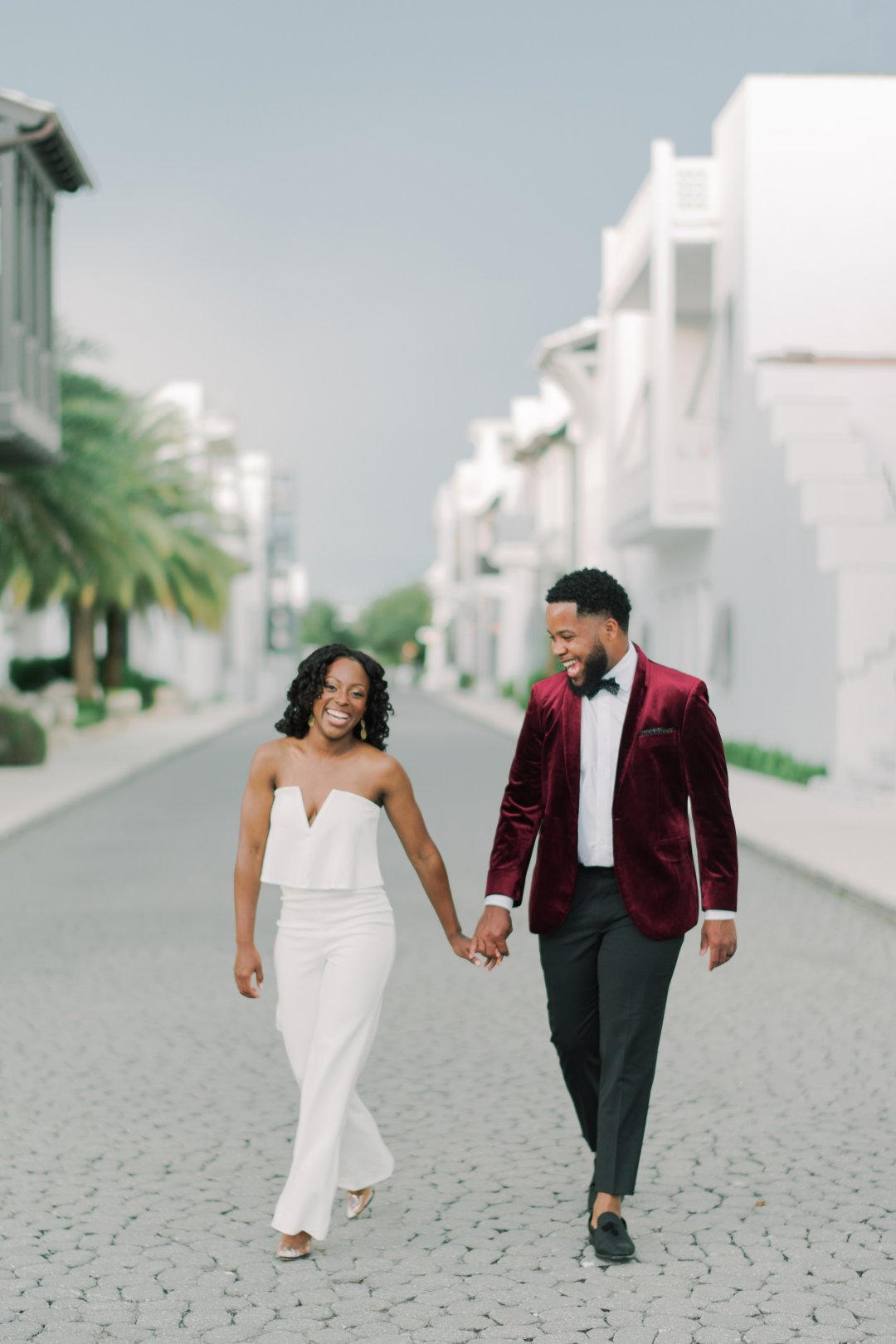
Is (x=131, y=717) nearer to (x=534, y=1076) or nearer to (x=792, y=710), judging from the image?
(x=792, y=710)

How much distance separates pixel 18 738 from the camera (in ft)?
75.6

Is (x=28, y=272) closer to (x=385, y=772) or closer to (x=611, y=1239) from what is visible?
(x=385, y=772)

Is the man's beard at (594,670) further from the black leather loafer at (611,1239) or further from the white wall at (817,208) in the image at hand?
the white wall at (817,208)

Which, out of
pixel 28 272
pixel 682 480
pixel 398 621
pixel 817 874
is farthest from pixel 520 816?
pixel 398 621

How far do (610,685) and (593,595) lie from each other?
0.77 ft

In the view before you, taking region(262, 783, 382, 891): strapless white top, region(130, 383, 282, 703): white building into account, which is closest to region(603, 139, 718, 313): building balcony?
region(130, 383, 282, 703): white building

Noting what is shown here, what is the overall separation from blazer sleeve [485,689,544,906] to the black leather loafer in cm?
83

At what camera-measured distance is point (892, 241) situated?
981 inches

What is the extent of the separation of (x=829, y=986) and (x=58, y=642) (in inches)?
1828

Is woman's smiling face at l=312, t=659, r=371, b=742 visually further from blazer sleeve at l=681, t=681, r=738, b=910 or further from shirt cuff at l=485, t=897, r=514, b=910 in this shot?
blazer sleeve at l=681, t=681, r=738, b=910

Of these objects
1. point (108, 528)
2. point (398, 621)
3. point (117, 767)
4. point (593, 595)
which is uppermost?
point (108, 528)

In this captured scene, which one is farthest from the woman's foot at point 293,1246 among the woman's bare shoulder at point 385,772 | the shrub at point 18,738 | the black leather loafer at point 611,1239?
the shrub at point 18,738

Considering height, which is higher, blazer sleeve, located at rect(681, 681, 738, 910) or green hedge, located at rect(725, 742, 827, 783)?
blazer sleeve, located at rect(681, 681, 738, 910)

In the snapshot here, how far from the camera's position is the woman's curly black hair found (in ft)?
14.4
